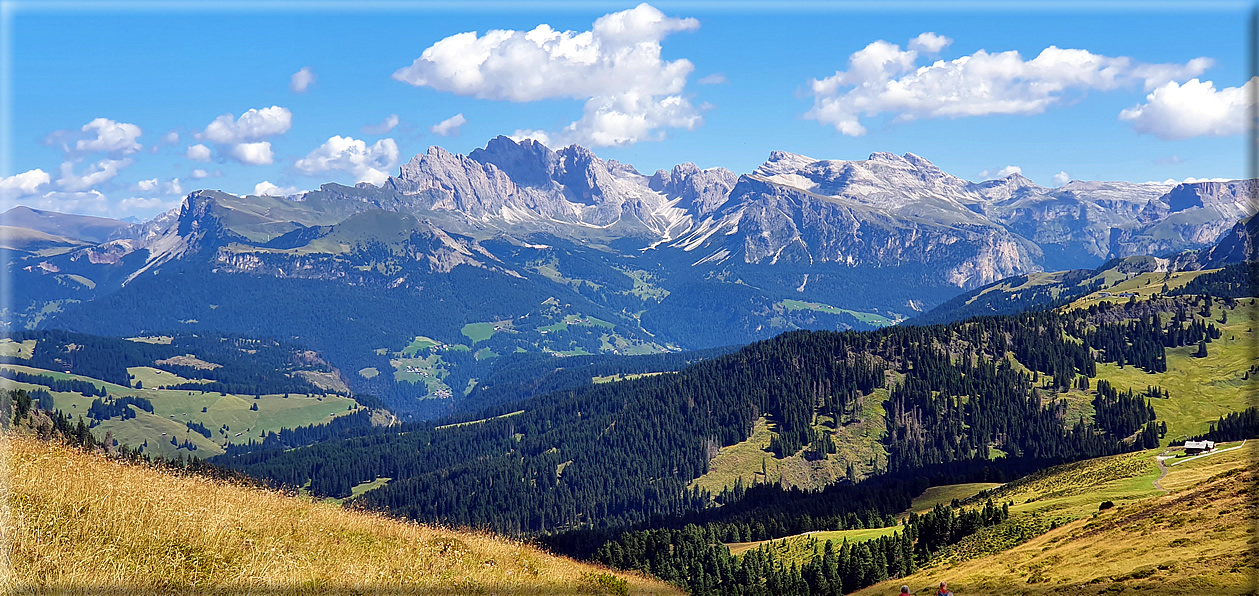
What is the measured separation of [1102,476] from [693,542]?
58.4m

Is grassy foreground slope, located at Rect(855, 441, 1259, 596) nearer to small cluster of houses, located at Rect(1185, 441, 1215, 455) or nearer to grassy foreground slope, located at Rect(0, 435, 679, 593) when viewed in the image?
grassy foreground slope, located at Rect(0, 435, 679, 593)

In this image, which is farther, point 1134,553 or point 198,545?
point 1134,553

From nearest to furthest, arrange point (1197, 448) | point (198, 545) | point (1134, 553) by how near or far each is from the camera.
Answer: point (198, 545)
point (1134, 553)
point (1197, 448)

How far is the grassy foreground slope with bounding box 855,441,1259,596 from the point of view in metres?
36.6

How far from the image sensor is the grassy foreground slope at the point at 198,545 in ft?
53.3

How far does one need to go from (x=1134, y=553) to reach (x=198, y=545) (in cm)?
4702

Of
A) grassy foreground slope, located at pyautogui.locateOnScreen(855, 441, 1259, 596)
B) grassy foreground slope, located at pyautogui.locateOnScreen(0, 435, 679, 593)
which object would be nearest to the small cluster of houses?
grassy foreground slope, located at pyautogui.locateOnScreen(855, 441, 1259, 596)

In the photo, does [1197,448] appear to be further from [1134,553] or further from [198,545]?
[198,545]

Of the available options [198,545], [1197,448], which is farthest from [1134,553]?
[1197,448]

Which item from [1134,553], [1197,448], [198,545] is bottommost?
[1197,448]

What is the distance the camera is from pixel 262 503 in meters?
24.7

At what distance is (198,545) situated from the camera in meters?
18.4

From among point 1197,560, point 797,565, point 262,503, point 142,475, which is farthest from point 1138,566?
point 797,565

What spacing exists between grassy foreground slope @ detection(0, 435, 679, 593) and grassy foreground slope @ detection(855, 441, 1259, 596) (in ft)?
93.8
